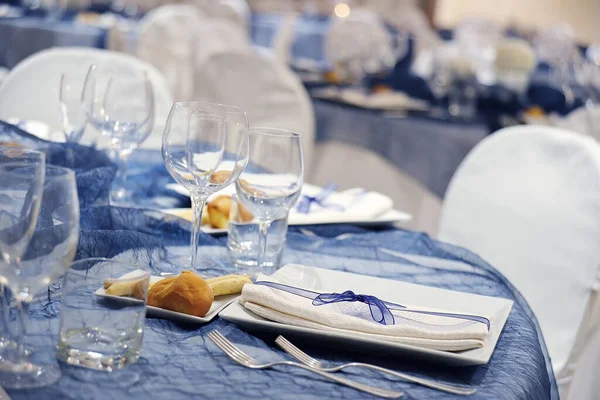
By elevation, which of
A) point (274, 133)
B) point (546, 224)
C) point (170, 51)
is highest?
point (274, 133)

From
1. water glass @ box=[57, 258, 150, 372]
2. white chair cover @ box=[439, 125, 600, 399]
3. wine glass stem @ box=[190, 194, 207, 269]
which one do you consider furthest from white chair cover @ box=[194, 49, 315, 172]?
water glass @ box=[57, 258, 150, 372]

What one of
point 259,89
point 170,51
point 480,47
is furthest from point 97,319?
point 480,47

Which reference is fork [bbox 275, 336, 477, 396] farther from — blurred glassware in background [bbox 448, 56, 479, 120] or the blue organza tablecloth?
blurred glassware in background [bbox 448, 56, 479, 120]

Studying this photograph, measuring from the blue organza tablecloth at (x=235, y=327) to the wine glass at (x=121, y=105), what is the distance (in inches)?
2.2

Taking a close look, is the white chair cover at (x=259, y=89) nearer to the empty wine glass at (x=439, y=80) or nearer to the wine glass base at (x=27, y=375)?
the empty wine glass at (x=439, y=80)

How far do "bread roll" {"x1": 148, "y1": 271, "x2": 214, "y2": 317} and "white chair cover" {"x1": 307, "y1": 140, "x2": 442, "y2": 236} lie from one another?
7.16 ft

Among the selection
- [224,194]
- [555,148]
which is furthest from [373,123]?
[224,194]

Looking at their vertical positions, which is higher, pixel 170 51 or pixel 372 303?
pixel 372 303

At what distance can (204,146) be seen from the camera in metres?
0.95

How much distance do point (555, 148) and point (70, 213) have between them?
1.26 m

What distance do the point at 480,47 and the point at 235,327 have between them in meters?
5.26

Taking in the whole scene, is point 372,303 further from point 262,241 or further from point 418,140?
point 418,140

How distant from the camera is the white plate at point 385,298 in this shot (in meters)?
0.80

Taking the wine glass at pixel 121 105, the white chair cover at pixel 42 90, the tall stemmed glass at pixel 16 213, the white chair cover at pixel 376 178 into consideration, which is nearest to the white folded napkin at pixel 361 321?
the tall stemmed glass at pixel 16 213
